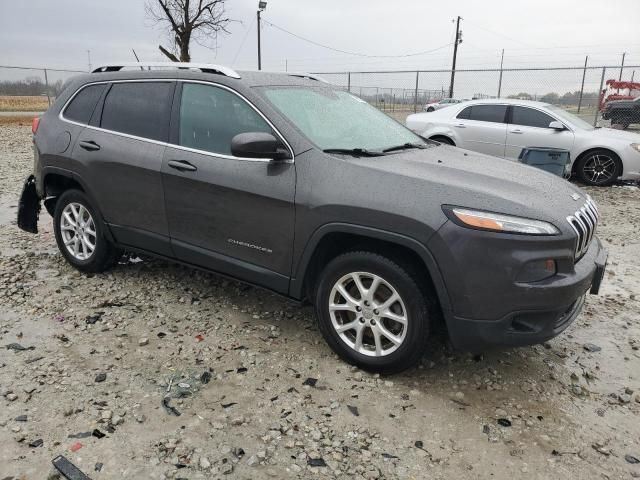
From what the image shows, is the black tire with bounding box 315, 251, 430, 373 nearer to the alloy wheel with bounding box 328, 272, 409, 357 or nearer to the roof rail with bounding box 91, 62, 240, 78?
the alloy wheel with bounding box 328, 272, 409, 357

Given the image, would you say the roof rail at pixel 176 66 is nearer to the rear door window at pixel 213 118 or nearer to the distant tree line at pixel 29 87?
the rear door window at pixel 213 118

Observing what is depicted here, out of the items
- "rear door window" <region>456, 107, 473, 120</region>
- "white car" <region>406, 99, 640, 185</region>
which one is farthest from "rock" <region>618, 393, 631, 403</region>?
"rear door window" <region>456, 107, 473, 120</region>

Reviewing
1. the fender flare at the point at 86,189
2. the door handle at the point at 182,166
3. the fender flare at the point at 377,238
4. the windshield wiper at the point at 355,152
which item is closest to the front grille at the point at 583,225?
the fender flare at the point at 377,238

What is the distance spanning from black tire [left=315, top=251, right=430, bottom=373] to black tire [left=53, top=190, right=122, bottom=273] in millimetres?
2132

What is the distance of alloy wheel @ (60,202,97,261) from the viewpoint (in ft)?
14.1

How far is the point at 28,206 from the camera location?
4711 millimetres

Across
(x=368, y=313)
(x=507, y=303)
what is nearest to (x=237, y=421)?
(x=368, y=313)

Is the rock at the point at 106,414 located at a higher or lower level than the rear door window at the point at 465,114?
lower

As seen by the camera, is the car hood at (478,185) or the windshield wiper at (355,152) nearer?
the car hood at (478,185)

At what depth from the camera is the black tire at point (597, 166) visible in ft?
28.0

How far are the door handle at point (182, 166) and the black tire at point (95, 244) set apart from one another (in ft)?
3.41

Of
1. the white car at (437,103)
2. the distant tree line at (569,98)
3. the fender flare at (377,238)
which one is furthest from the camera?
the white car at (437,103)

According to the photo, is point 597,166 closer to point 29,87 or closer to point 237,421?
point 237,421

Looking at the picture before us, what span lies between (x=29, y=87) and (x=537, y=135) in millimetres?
23966
